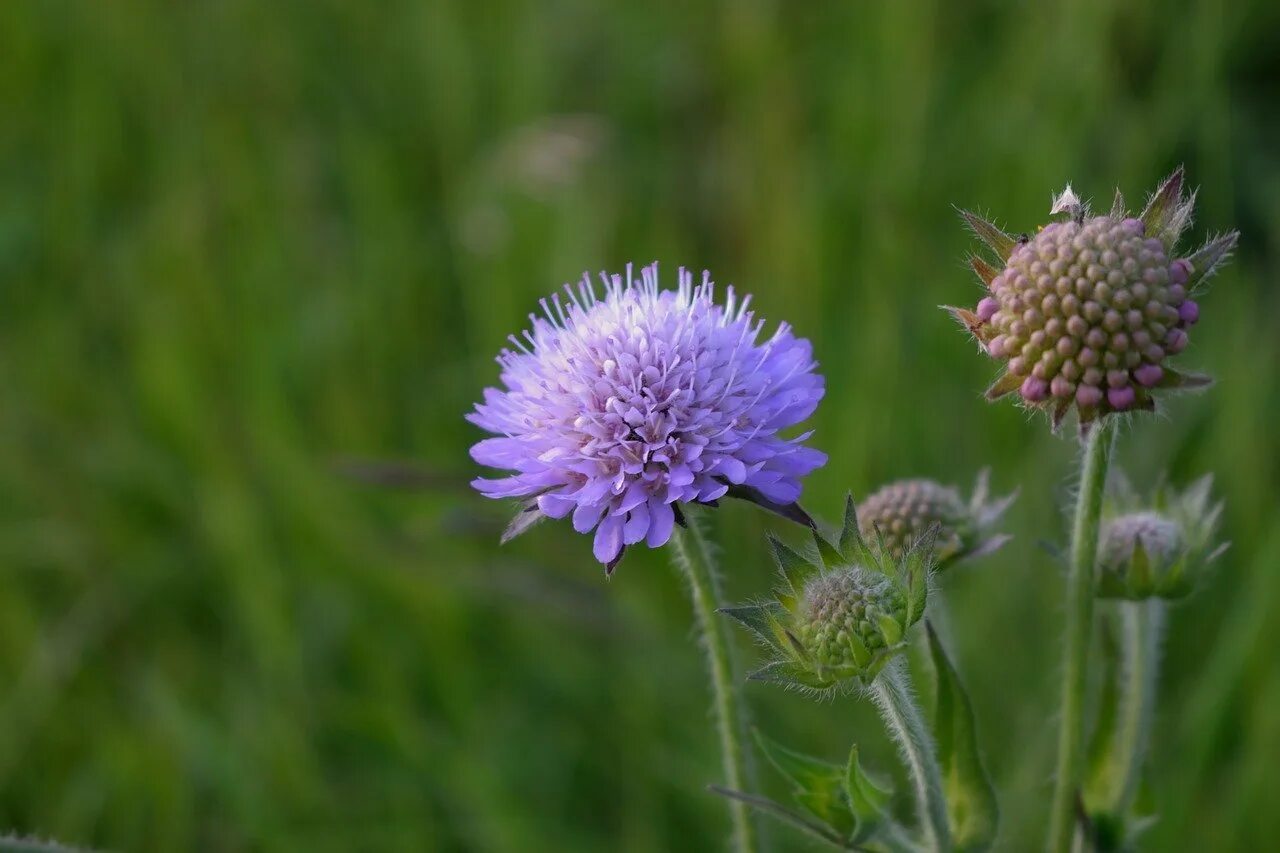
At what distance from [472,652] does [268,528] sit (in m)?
0.84

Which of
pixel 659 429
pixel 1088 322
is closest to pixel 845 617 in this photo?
pixel 659 429

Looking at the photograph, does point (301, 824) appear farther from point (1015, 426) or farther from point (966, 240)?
point (966, 240)

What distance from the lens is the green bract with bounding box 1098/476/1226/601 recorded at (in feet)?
7.07

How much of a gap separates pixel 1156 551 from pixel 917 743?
0.58 metres

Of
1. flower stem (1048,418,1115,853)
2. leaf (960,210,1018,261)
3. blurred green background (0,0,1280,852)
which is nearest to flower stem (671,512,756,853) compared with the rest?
flower stem (1048,418,1115,853)

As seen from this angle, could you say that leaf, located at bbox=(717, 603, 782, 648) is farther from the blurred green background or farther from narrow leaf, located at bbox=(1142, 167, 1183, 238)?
the blurred green background

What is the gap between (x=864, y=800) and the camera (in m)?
1.98

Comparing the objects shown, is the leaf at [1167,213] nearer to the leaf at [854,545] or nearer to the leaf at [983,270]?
the leaf at [983,270]

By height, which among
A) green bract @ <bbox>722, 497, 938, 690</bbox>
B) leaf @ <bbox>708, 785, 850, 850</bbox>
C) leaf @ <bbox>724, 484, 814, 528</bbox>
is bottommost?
leaf @ <bbox>708, 785, 850, 850</bbox>

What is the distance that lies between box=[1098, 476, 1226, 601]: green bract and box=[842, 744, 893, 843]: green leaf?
1.81 feet

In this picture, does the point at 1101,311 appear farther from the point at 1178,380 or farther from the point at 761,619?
the point at 761,619

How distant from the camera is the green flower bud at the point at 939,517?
224 cm

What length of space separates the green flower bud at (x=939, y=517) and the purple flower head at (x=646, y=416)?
0.28 metres

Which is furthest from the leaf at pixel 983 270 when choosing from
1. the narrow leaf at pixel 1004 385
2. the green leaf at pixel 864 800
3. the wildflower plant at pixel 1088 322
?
the green leaf at pixel 864 800
